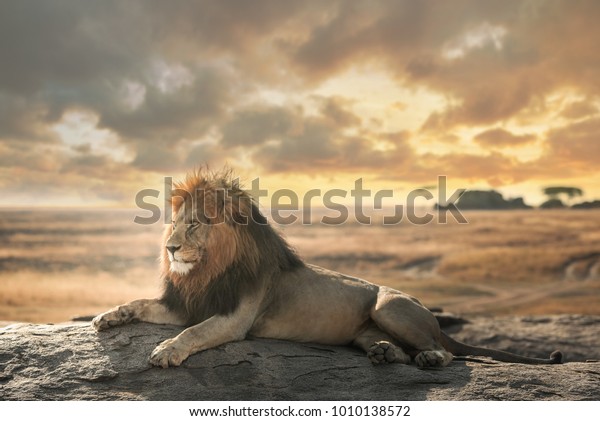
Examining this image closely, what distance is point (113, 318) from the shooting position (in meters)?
4.55

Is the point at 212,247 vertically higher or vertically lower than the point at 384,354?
higher

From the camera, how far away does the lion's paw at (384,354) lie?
4.38 meters

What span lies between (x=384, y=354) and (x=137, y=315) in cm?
186

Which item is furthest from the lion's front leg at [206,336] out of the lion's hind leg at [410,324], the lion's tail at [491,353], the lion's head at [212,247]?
the lion's tail at [491,353]

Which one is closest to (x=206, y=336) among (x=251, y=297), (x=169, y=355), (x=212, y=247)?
(x=169, y=355)

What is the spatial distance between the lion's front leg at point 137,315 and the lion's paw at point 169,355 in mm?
595

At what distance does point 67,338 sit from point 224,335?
1168mm

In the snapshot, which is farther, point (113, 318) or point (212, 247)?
point (113, 318)

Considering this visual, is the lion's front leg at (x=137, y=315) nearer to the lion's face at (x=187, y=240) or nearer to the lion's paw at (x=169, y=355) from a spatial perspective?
the lion's face at (x=187, y=240)

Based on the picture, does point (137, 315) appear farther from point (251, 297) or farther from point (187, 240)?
point (251, 297)

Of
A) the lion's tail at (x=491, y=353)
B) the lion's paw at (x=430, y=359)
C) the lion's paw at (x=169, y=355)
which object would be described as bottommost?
the lion's tail at (x=491, y=353)
